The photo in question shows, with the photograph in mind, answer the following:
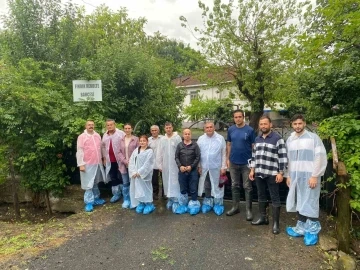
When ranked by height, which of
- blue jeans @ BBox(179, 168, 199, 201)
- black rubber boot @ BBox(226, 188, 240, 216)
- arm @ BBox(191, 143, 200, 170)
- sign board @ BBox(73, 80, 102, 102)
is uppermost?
sign board @ BBox(73, 80, 102, 102)

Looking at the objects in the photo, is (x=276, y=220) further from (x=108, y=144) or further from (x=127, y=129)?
(x=108, y=144)

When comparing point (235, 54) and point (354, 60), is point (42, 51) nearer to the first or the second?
point (354, 60)

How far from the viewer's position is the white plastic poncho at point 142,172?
484 centimetres

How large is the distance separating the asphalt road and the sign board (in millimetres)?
2843

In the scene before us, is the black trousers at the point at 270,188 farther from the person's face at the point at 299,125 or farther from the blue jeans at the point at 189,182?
the blue jeans at the point at 189,182

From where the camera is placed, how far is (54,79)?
681 cm

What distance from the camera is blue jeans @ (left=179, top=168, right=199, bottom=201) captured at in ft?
15.4

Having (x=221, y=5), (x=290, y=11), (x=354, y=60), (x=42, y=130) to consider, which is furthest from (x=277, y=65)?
(x=42, y=130)

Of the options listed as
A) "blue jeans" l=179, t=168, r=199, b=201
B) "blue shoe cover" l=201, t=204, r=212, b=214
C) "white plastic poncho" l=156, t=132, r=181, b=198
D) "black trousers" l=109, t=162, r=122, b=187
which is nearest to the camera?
"blue jeans" l=179, t=168, r=199, b=201

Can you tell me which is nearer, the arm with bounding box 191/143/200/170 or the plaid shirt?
the plaid shirt

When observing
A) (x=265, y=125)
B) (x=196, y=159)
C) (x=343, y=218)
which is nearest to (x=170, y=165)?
(x=196, y=159)

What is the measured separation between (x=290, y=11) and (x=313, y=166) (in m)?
11.1

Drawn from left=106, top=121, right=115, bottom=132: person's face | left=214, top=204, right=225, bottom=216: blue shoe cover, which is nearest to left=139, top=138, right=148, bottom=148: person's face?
left=106, top=121, right=115, bottom=132: person's face

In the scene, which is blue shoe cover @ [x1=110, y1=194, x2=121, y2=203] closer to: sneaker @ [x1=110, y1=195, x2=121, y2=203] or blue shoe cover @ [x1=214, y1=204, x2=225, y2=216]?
sneaker @ [x1=110, y1=195, x2=121, y2=203]
